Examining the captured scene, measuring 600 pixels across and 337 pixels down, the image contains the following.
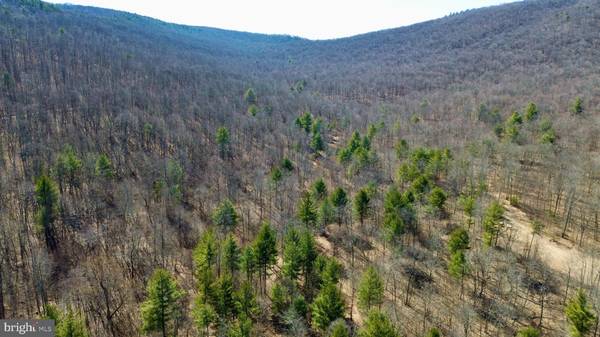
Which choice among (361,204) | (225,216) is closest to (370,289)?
(361,204)

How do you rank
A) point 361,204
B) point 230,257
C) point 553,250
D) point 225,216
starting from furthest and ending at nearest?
point 361,204
point 225,216
point 553,250
point 230,257

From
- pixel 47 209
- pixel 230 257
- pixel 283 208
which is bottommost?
pixel 283 208

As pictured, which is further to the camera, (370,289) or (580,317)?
(370,289)

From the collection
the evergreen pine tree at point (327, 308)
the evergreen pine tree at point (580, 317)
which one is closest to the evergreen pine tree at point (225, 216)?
the evergreen pine tree at point (327, 308)

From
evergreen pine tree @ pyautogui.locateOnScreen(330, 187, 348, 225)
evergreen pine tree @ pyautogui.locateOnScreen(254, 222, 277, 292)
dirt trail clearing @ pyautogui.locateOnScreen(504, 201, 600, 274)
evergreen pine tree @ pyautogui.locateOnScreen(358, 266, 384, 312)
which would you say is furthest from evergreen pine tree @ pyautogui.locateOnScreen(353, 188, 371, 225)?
dirt trail clearing @ pyautogui.locateOnScreen(504, 201, 600, 274)

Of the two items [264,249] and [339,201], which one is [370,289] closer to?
[264,249]

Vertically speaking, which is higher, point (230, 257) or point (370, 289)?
point (370, 289)

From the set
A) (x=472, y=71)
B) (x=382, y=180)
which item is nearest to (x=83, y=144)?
(x=382, y=180)

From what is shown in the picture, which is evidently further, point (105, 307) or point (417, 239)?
point (417, 239)

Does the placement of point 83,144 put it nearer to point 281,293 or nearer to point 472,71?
point 281,293
